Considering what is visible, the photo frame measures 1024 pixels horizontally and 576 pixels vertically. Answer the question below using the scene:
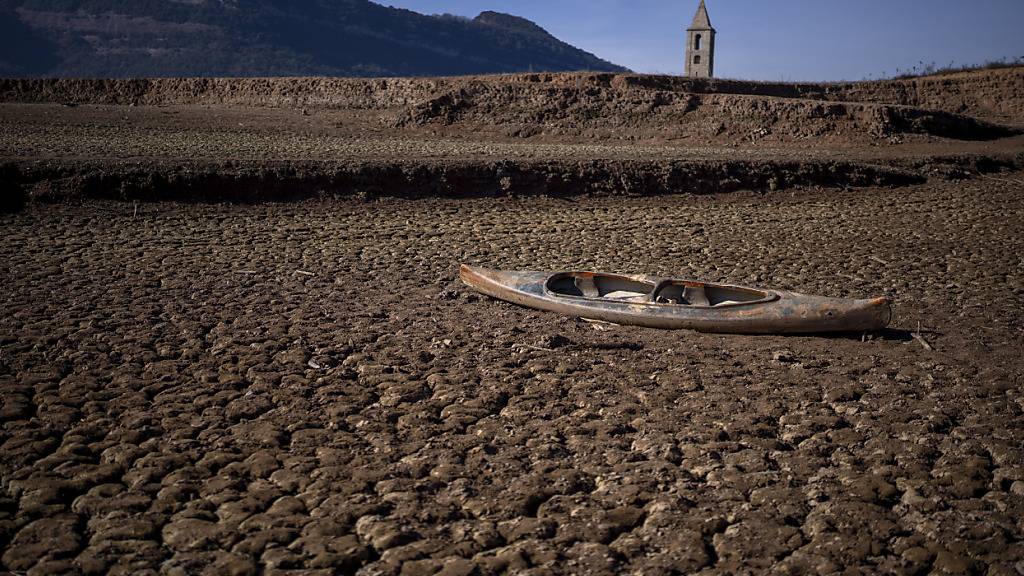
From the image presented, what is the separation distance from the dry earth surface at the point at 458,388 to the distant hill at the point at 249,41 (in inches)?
2769

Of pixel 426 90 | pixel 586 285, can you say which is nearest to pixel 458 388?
pixel 586 285

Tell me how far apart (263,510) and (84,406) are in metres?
1.37

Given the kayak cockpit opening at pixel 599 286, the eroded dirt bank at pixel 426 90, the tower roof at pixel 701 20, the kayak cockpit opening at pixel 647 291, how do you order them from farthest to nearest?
the tower roof at pixel 701 20 → the eroded dirt bank at pixel 426 90 → the kayak cockpit opening at pixel 599 286 → the kayak cockpit opening at pixel 647 291

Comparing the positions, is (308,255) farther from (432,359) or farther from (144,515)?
(144,515)

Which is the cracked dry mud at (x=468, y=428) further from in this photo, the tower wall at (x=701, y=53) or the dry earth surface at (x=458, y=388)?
the tower wall at (x=701, y=53)

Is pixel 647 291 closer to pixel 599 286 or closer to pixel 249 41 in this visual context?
pixel 599 286

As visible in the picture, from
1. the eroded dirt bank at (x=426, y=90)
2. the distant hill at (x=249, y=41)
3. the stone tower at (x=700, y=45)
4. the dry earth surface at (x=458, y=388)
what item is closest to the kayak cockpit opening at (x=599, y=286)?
the dry earth surface at (x=458, y=388)

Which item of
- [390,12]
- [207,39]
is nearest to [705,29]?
[207,39]

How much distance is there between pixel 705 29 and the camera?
1581 inches

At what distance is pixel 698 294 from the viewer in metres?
5.33

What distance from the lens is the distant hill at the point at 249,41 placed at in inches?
2940

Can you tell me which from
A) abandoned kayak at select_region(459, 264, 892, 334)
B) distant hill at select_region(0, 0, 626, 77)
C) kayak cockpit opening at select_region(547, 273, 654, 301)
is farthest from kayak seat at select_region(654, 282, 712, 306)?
distant hill at select_region(0, 0, 626, 77)

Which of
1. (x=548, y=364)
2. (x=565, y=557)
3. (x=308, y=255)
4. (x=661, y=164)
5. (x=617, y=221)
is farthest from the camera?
(x=661, y=164)

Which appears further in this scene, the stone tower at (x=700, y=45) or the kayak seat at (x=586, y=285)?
the stone tower at (x=700, y=45)
